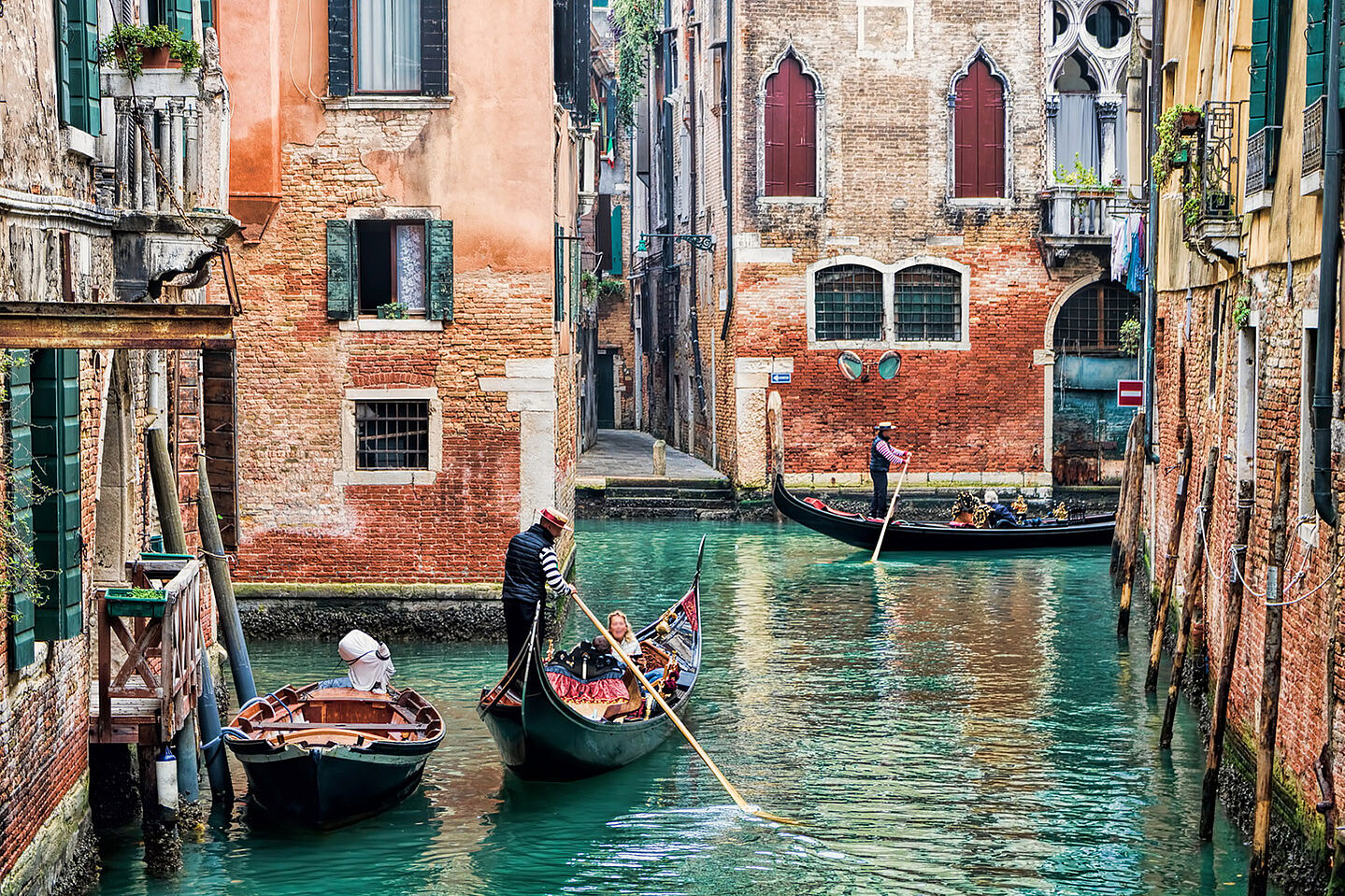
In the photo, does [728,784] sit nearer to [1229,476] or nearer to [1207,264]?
[1229,476]

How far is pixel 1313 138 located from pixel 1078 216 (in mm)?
15423

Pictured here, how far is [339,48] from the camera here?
43.9ft

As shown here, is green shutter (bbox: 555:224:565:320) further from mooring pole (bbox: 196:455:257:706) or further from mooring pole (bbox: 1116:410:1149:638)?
mooring pole (bbox: 196:455:257:706)

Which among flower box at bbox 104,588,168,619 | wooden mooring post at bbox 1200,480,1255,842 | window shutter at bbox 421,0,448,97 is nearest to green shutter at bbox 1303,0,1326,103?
wooden mooring post at bbox 1200,480,1255,842

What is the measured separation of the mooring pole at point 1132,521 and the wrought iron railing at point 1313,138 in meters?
6.90

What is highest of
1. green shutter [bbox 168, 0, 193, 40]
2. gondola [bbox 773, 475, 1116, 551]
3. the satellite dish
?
green shutter [bbox 168, 0, 193, 40]

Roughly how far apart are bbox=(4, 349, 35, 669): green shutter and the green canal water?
1.64m

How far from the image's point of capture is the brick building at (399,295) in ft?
44.1

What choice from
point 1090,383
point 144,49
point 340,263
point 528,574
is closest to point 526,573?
point 528,574

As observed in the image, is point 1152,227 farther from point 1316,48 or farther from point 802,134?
point 1316,48

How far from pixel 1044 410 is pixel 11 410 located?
17.7 meters

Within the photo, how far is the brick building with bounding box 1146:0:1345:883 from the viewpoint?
7.07 metres

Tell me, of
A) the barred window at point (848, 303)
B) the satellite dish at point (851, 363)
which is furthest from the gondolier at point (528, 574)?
the barred window at point (848, 303)

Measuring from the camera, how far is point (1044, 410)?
22.8 meters
